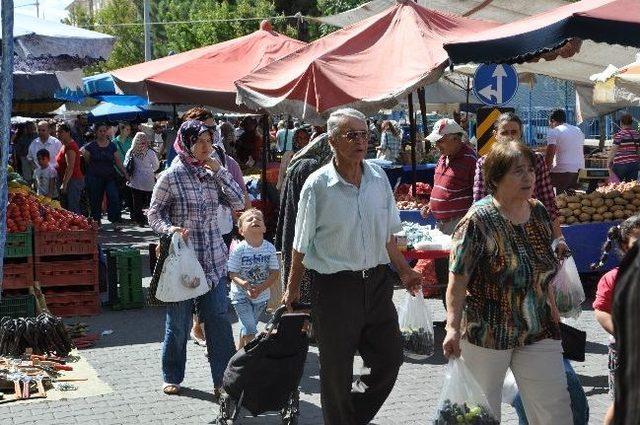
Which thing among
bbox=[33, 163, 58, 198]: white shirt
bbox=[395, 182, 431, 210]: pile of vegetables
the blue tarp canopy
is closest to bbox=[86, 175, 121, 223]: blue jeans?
bbox=[33, 163, 58, 198]: white shirt

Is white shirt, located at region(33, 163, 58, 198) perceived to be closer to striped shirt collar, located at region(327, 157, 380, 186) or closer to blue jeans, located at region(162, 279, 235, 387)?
blue jeans, located at region(162, 279, 235, 387)

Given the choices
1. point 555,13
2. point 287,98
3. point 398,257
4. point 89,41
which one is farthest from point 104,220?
point 398,257

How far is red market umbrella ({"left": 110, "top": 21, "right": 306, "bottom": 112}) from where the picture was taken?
14.0 m

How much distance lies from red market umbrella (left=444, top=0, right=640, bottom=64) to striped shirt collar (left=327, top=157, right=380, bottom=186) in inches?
151

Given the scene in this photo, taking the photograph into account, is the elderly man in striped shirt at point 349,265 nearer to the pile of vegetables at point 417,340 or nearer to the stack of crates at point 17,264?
the pile of vegetables at point 417,340

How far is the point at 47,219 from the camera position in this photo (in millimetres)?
11125

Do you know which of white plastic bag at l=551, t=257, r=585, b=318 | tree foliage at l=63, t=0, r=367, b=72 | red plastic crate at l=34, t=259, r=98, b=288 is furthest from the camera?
tree foliage at l=63, t=0, r=367, b=72

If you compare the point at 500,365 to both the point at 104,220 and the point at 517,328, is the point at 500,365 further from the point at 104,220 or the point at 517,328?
the point at 104,220

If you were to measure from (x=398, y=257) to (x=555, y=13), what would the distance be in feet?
15.7

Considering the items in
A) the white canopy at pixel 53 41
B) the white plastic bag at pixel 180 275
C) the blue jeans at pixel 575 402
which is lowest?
the blue jeans at pixel 575 402

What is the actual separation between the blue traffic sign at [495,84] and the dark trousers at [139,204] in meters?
9.18

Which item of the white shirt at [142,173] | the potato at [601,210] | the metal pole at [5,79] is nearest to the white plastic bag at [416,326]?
the metal pole at [5,79]

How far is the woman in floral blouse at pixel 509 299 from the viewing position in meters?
4.97

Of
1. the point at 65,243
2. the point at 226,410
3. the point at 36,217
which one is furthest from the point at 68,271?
the point at 226,410
